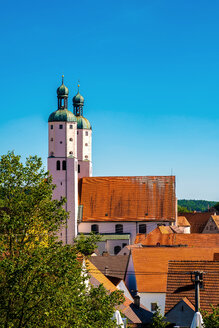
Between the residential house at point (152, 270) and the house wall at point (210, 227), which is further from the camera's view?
the house wall at point (210, 227)

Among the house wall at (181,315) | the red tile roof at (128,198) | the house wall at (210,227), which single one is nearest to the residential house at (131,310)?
the house wall at (181,315)

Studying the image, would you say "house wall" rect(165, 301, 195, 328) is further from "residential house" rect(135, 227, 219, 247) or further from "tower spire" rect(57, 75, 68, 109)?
"tower spire" rect(57, 75, 68, 109)

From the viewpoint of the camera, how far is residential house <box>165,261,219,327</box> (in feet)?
95.7

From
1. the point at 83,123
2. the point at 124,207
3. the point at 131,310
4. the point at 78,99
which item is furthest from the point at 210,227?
the point at 131,310

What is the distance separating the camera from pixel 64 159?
7194cm

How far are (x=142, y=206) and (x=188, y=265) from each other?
4016 cm

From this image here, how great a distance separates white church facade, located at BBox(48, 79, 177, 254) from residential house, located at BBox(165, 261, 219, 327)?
125 ft

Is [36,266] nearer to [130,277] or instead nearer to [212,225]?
[130,277]

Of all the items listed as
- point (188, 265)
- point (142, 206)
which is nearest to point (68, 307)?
point (188, 265)

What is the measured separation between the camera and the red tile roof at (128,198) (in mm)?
71188

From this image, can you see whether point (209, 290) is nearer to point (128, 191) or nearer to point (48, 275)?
point (48, 275)

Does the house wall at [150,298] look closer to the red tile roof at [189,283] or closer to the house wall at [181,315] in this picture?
the red tile roof at [189,283]

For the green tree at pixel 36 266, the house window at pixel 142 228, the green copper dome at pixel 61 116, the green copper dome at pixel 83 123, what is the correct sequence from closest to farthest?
the green tree at pixel 36 266
the house window at pixel 142 228
the green copper dome at pixel 61 116
the green copper dome at pixel 83 123

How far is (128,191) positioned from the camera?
73.4m
